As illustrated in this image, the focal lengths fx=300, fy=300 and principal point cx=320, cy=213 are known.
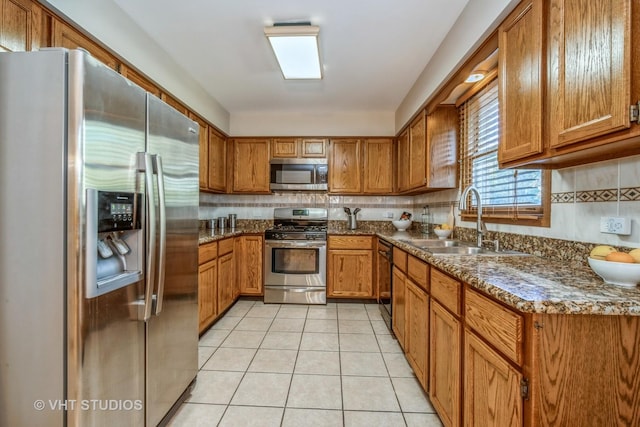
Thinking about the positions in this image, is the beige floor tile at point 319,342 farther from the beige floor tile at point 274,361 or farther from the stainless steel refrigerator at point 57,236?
the stainless steel refrigerator at point 57,236

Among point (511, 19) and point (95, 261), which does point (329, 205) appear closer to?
point (511, 19)

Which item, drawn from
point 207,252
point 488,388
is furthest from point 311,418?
point 207,252

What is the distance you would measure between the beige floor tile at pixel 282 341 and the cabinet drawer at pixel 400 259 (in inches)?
43.7

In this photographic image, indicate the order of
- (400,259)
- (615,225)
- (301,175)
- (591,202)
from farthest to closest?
(301,175) < (400,259) < (591,202) < (615,225)

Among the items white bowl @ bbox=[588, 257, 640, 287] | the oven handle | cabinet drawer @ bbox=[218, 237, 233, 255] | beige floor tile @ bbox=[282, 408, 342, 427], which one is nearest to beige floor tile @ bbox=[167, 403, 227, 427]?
beige floor tile @ bbox=[282, 408, 342, 427]

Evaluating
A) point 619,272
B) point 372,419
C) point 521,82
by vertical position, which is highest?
point 521,82

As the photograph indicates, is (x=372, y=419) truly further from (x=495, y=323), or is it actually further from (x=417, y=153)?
(x=417, y=153)

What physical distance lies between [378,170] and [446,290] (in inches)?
106

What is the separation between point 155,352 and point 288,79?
8.45 feet

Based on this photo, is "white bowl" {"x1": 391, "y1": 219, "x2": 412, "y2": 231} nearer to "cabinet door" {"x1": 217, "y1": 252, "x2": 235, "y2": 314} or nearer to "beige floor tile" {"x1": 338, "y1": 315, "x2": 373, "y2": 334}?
"beige floor tile" {"x1": 338, "y1": 315, "x2": 373, "y2": 334}

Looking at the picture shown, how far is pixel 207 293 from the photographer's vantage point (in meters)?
2.81

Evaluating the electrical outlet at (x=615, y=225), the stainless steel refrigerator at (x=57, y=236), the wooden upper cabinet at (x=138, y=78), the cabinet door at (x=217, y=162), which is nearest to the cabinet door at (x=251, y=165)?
the cabinet door at (x=217, y=162)

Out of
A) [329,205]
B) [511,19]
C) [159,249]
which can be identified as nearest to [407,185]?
[329,205]

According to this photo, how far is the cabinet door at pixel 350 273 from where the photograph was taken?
3721 mm
